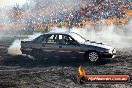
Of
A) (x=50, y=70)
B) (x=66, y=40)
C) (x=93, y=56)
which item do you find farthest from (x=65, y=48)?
(x=50, y=70)

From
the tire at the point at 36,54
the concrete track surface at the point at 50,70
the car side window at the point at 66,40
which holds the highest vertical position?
the car side window at the point at 66,40

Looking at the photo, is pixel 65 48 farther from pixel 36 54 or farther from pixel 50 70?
pixel 50 70

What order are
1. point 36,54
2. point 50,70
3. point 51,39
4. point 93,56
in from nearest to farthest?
point 50,70 < point 93,56 < point 51,39 < point 36,54

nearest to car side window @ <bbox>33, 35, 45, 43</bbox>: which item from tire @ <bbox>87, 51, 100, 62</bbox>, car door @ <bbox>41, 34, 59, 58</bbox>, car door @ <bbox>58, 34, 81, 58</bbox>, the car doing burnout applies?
the car doing burnout

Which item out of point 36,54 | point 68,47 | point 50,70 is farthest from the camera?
point 36,54

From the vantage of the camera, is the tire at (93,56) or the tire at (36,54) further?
the tire at (36,54)

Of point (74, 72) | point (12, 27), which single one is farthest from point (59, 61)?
point (12, 27)

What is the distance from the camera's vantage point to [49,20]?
43469 mm

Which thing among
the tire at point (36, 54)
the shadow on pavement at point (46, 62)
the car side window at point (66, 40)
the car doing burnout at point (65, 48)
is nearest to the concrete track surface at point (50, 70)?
the shadow on pavement at point (46, 62)

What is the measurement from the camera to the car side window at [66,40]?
13.9 m

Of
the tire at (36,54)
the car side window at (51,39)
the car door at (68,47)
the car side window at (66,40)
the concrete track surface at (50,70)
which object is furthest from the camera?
the tire at (36,54)

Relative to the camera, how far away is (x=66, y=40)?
14.0 meters

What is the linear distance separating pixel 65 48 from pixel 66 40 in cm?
44

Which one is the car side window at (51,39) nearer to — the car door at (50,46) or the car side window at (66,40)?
the car door at (50,46)
